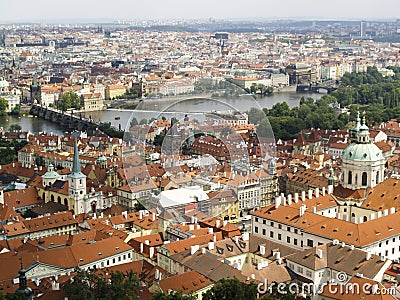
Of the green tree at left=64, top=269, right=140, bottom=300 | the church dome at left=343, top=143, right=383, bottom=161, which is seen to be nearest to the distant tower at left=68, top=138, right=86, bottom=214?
the church dome at left=343, top=143, right=383, bottom=161

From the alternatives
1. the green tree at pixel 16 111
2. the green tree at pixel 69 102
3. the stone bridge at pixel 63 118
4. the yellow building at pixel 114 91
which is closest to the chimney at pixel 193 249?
the stone bridge at pixel 63 118

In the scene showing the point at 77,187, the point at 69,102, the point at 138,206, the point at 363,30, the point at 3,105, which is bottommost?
the point at 3,105

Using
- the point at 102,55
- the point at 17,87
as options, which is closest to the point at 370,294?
the point at 17,87

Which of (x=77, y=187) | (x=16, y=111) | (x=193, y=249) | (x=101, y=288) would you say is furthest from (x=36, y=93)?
(x=101, y=288)

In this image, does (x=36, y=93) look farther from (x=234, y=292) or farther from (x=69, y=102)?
(x=234, y=292)

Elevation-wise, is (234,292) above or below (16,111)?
above

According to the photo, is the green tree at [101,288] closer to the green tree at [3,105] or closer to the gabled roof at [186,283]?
the gabled roof at [186,283]
